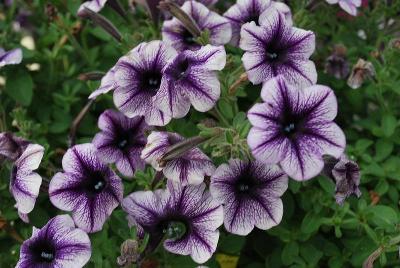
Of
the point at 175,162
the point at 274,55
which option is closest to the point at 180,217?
the point at 175,162

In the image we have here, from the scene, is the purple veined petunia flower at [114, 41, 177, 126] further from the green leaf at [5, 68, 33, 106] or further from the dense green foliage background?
the green leaf at [5, 68, 33, 106]

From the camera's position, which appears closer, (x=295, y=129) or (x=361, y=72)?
(x=295, y=129)

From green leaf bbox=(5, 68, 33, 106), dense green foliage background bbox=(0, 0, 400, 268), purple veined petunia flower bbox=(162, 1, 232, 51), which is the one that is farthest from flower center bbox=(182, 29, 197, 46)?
green leaf bbox=(5, 68, 33, 106)

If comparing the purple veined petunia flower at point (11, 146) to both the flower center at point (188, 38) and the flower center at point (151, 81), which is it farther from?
the flower center at point (188, 38)

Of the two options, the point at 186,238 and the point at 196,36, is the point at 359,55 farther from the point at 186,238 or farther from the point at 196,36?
the point at 186,238

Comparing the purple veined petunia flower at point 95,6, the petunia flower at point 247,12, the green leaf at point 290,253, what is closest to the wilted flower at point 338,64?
the petunia flower at point 247,12

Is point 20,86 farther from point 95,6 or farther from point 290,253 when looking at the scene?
point 290,253
